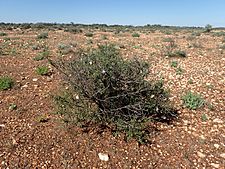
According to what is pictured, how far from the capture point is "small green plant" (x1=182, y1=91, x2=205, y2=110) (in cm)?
570

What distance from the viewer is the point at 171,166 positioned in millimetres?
4023

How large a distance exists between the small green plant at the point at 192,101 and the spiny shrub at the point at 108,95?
106 cm

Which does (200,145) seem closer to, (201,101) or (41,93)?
(201,101)

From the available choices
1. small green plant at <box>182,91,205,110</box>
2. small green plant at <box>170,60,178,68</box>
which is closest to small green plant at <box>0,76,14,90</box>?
small green plant at <box>182,91,205,110</box>

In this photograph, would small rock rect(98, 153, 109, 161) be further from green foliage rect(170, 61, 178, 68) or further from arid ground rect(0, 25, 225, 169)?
green foliage rect(170, 61, 178, 68)

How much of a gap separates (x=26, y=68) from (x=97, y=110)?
338 centimetres

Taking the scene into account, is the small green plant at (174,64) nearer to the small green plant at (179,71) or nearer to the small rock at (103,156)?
the small green plant at (179,71)

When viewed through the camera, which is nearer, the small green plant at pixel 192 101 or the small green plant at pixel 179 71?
the small green plant at pixel 192 101

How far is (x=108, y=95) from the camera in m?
4.57

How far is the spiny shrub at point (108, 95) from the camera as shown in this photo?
4.38 meters

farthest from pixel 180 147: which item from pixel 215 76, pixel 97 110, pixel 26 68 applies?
pixel 26 68

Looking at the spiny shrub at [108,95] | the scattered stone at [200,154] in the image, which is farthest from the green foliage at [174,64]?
the scattered stone at [200,154]

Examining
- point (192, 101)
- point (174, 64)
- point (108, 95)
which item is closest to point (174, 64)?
point (174, 64)

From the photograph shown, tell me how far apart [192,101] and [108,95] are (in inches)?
80.5
